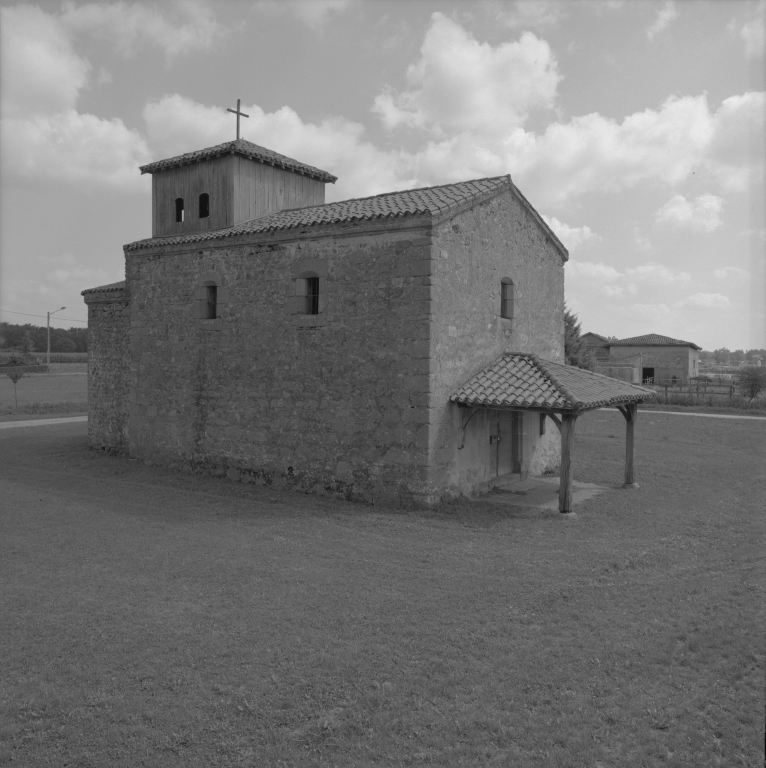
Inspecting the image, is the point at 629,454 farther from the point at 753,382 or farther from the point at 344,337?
the point at 753,382

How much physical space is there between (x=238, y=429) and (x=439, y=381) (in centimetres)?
500

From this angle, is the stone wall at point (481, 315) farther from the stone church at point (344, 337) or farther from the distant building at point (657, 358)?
the distant building at point (657, 358)

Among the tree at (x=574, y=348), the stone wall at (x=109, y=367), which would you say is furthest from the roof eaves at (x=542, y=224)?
the tree at (x=574, y=348)

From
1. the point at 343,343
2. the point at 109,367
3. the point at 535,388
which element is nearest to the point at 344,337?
the point at 343,343

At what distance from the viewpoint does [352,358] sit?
1238 cm

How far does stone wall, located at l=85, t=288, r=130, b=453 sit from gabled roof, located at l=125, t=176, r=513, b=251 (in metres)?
2.43

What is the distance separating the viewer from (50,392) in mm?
39438

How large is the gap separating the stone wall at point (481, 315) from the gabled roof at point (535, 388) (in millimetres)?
340

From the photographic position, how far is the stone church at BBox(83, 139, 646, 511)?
11.7 meters

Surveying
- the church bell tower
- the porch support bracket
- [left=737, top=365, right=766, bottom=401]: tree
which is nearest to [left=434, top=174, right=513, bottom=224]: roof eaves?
the porch support bracket

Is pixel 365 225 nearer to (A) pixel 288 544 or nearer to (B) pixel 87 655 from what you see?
(A) pixel 288 544

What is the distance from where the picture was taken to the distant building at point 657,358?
4497cm

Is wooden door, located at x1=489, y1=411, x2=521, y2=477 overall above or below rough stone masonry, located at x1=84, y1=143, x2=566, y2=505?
below

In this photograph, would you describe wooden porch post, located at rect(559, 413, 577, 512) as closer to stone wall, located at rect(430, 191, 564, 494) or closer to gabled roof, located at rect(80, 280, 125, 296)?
stone wall, located at rect(430, 191, 564, 494)
